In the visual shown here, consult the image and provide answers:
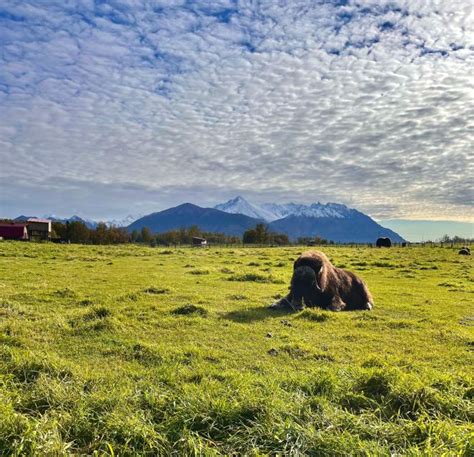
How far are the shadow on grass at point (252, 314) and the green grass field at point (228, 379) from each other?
0.10 m

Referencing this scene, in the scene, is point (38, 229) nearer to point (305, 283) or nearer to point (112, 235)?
point (112, 235)

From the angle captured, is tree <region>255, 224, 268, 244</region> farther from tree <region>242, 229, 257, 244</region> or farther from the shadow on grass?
the shadow on grass

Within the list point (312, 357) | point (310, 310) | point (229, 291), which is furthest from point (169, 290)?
point (312, 357)

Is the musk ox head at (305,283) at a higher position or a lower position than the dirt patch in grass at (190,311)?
higher

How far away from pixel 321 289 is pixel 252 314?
3.08 m

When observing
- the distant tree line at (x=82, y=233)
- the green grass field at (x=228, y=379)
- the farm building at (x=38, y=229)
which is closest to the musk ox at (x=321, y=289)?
the green grass field at (x=228, y=379)

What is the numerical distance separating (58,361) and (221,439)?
383 cm

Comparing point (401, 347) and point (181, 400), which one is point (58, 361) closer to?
point (181, 400)

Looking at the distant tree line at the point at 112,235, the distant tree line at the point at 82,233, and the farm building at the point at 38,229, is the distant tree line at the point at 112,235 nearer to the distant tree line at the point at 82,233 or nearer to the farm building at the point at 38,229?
the distant tree line at the point at 82,233

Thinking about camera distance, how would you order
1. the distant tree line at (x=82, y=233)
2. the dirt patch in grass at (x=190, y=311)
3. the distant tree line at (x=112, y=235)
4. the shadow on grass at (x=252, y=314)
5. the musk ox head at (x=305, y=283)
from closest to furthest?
1. the shadow on grass at (x=252, y=314)
2. the dirt patch in grass at (x=190, y=311)
3. the musk ox head at (x=305, y=283)
4. the distant tree line at (x=82, y=233)
5. the distant tree line at (x=112, y=235)

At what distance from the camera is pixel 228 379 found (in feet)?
22.2

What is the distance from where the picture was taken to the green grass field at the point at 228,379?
14.9 feet

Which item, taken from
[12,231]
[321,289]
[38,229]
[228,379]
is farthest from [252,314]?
[38,229]

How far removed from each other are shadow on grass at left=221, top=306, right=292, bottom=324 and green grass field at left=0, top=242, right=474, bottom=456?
103mm
